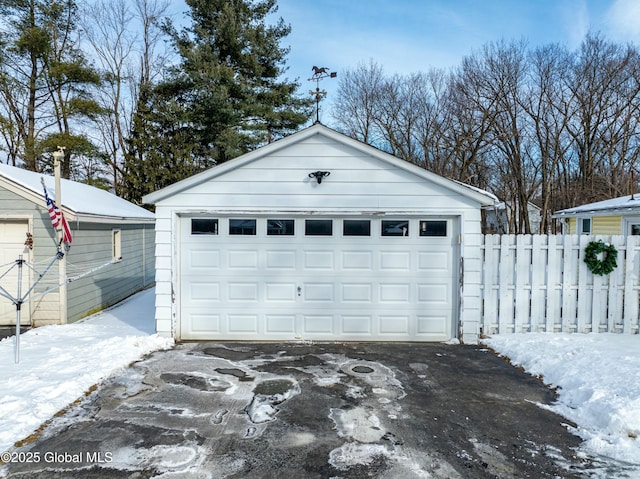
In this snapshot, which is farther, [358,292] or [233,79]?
[233,79]

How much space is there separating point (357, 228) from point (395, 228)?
2.20 ft

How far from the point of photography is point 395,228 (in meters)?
7.04

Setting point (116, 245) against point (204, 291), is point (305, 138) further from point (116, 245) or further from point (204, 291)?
point (116, 245)

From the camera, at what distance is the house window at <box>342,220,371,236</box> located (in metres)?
7.04

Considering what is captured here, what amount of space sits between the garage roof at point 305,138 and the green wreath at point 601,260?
1.87 meters

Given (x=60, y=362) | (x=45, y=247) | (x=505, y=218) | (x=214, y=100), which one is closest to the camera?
(x=60, y=362)

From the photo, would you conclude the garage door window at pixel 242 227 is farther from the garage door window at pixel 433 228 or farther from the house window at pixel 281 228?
the garage door window at pixel 433 228

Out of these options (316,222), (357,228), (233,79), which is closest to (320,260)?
(316,222)

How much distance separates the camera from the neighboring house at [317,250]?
272 inches

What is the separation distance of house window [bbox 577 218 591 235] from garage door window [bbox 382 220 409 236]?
11.3 metres

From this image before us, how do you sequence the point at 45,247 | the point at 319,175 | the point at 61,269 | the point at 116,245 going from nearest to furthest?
the point at 319,175 < the point at 61,269 < the point at 45,247 < the point at 116,245

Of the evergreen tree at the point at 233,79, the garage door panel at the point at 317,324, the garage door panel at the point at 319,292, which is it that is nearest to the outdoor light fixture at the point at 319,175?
the garage door panel at the point at 319,292

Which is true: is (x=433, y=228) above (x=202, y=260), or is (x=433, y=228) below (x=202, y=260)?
above

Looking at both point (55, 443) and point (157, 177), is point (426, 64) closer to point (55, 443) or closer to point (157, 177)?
point (157, 177)
